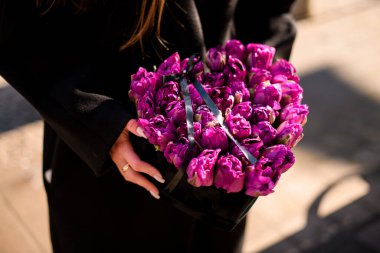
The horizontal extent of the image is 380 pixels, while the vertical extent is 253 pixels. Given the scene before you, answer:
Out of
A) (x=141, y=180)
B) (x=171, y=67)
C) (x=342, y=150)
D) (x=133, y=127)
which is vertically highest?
(x=171, y=67)

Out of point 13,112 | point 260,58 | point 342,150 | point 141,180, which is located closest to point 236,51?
point 260,58

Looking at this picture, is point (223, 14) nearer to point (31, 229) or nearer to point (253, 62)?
point (253, 62)

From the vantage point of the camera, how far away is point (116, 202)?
149 centimetres

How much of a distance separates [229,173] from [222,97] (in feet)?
0.71

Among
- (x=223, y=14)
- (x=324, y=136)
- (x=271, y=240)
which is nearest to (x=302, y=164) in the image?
(x=324, y=136)

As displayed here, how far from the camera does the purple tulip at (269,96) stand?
46.6 inches

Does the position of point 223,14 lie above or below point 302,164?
above

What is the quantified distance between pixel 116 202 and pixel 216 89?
496 mm

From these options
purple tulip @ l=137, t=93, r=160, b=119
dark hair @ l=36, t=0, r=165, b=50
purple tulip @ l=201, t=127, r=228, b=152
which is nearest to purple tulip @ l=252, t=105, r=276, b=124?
purple tulip @ l=201, t=127, r=228, b=152

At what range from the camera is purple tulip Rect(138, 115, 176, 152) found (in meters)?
1.08

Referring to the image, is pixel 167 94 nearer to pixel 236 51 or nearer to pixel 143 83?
pixel 143 83

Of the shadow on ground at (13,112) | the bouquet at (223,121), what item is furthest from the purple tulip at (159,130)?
the shadow on ground at (13,112)

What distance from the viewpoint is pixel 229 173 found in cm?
103

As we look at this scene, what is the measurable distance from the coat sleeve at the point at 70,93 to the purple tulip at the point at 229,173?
0.30 m
